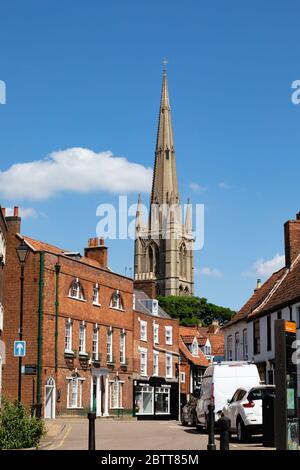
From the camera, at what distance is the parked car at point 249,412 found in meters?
22.8

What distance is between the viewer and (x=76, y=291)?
48500 millimetres

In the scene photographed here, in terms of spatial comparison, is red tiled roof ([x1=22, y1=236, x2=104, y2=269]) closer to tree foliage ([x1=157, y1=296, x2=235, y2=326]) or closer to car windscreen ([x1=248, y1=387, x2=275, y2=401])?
car windscreen ([x1=248, y1=387, x2=275, y2=401])

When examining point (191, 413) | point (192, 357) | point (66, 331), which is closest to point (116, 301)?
point (66, 331)

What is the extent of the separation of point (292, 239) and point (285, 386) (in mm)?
26116

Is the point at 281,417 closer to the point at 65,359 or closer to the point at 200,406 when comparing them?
the point at 200,406

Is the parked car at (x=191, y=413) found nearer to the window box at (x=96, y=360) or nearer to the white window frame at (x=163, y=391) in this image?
the window box at (x=96, y=360)

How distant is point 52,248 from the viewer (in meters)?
50.5

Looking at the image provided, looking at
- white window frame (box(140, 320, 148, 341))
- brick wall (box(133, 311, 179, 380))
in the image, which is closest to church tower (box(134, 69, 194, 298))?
brick wall (box(133, 311, 179, 380))

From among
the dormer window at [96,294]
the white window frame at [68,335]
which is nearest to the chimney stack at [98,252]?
the dormer window at [96,294]

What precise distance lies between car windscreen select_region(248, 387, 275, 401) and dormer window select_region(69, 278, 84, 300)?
25.5 meters

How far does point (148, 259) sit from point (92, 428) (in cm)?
17093

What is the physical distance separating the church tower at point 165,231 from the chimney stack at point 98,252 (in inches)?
4825

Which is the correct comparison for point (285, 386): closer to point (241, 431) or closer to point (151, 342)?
point (241, 431)
